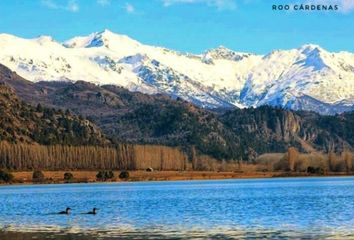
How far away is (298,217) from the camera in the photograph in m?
92.4

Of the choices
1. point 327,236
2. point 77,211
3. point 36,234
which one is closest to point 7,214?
point 77,211

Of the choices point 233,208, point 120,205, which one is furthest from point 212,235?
point 120,205

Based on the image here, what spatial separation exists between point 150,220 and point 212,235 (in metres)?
20.6

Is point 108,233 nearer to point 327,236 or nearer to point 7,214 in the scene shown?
point 327,236

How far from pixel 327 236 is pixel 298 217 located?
20.6 metres

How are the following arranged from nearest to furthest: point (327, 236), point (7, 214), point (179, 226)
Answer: point (327, 236) < point (179, 226) < point (7, 214)

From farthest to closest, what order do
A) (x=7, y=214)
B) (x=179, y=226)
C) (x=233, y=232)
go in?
1. (x=7, y=214)
2. (x=179, y=226)
3. (x=233, y=232)

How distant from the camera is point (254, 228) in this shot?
80.9 metres

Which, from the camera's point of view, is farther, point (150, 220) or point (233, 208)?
point (233, 208)

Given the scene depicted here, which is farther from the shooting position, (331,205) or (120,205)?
(120,205)

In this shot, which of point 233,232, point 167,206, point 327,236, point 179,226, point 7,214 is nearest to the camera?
point 327,236

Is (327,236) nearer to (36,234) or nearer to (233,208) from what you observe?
(36,234)

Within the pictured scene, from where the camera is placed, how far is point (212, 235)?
246ft

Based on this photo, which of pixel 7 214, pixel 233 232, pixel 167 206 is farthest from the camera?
pixel 167 206
